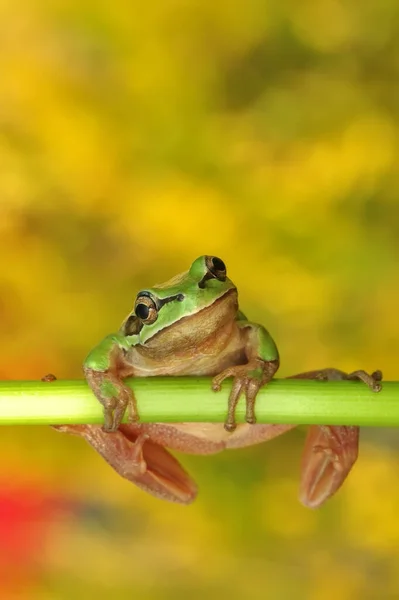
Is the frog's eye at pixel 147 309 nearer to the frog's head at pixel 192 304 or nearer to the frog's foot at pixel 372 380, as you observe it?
the frog's head at pixel 192 304

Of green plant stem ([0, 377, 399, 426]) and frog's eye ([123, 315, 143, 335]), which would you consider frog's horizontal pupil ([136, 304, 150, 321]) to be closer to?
frog's eye ([123, 315, 143, 335])

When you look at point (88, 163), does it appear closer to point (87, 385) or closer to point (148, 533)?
point (148, 533)

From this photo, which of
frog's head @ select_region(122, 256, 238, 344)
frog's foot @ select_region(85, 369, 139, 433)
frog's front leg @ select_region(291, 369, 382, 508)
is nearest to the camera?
frog's foot @ select_region(85, 369, 139, 433)

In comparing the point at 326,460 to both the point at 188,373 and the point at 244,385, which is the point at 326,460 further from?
the point at 244,385

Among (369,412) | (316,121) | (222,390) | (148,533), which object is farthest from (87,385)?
(316,121)

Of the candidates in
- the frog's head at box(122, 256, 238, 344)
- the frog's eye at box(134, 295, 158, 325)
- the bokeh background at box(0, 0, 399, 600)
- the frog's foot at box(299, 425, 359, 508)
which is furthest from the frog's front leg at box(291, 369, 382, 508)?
the bokeh background at box(0, 0, 399, 600)

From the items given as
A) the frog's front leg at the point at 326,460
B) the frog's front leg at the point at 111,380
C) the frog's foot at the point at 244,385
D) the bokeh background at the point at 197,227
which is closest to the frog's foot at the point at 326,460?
the frog's front leg at the point at 326,460
